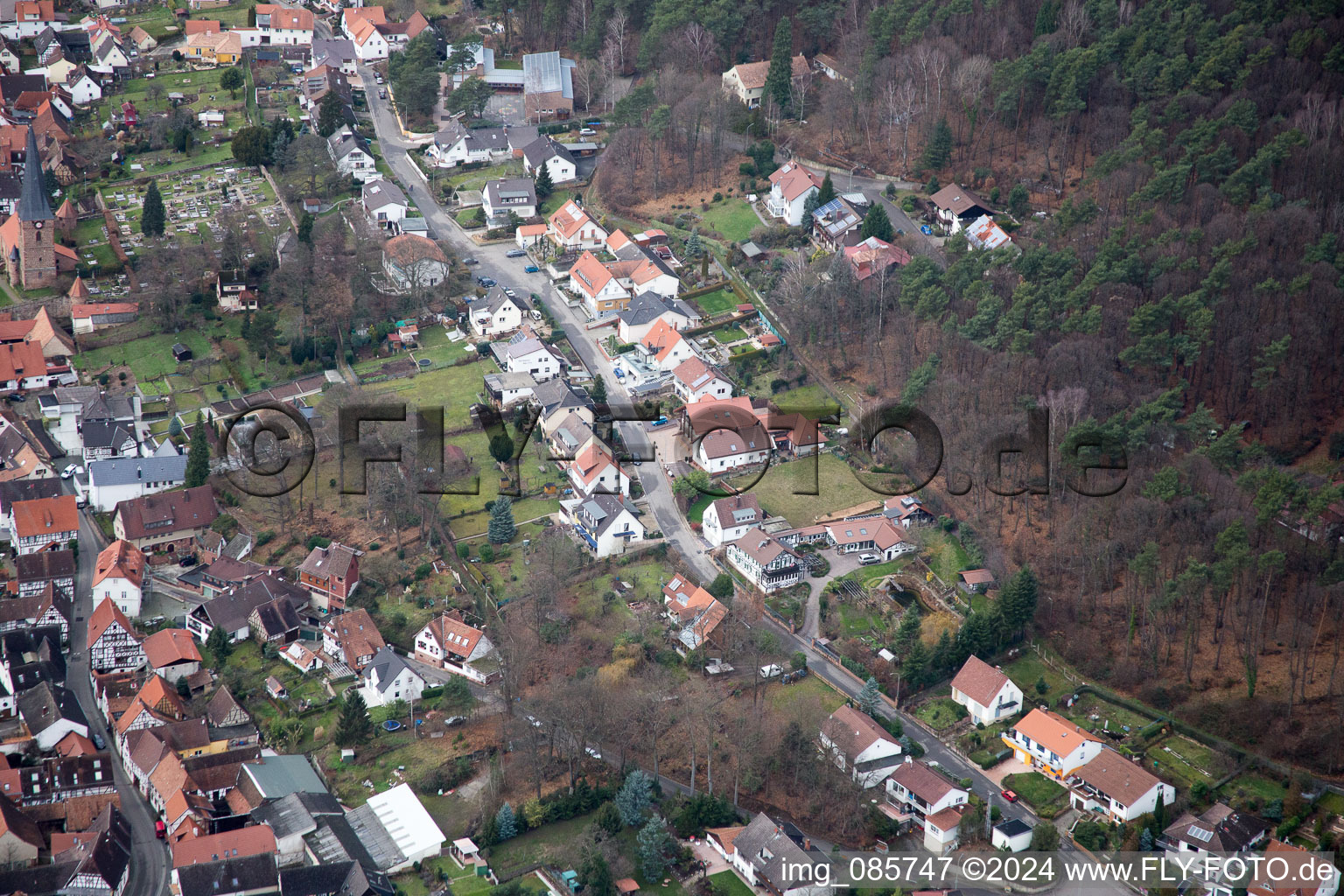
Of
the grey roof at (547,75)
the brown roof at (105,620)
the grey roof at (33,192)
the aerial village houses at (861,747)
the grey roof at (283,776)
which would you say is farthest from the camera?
the grey roof at (547,75)

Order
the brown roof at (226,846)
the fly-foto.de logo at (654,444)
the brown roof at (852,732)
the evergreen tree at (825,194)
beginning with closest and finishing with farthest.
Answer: the brown roof at (226,846) < the brown roof at (852,732) < the fly-foto.de logo at (654,444) < the evergreen tree at (825,194)

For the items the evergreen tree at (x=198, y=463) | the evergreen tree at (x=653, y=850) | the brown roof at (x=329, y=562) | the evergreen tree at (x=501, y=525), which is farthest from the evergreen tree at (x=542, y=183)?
the evergreen tree at (x=653, y=850)

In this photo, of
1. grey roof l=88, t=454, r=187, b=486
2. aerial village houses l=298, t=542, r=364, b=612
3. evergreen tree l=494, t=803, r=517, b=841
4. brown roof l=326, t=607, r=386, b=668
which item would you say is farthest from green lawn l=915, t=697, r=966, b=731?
grey roof l=88, t=454, r=187, b=486

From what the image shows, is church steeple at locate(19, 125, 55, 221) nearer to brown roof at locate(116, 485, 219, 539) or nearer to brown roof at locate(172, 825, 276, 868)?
brown roof at locate(116, 485, 219, 539)

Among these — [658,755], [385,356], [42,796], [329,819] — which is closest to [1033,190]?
[385,356]

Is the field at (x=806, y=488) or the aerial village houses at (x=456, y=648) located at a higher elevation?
the field at (x=806, y=488)

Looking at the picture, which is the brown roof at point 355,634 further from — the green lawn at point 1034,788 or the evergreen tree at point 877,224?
the evergreen tree at point 877,224

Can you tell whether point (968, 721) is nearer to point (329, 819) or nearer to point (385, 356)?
point (329, 819)
